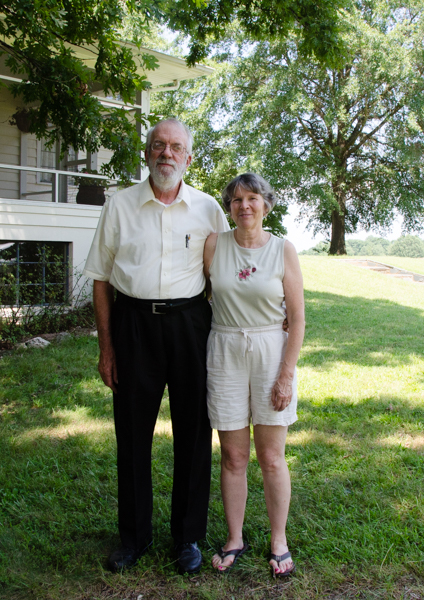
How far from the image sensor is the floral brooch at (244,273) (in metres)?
2.62

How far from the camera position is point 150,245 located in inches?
106

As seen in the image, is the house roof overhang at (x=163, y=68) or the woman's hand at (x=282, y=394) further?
the house roof overhang at (x=163, y=68)

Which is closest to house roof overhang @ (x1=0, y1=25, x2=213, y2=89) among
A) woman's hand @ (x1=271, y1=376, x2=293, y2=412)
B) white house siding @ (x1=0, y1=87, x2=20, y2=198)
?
white house siding @ (x1=0, y1=87, x2=20, y2=198)

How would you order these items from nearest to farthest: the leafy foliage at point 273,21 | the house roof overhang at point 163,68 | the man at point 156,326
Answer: the man at point 156,326
the leafy foliage at point 273,21
the house roof overhang at point 163,68

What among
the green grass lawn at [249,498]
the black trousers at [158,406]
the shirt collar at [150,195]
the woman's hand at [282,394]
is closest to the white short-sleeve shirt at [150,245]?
the shirt collar at [150,195]

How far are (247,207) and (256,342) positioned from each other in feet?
2.12

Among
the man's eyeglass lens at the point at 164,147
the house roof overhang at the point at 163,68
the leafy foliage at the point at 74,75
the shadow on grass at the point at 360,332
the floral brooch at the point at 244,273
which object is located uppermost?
the house roof overhang at the point at 163,68

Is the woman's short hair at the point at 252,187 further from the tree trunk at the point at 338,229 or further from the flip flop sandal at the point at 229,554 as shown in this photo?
the tree trunk at the point at 338,229

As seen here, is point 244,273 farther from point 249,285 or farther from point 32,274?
point 32,274

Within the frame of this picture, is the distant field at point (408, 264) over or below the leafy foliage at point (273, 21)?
below

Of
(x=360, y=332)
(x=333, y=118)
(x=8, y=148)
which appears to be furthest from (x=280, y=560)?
(x=333, y=118)

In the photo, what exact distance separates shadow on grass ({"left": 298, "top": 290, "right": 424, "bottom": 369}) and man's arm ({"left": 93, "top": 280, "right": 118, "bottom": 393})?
4.30 m

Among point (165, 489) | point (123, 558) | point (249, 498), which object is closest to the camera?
point (123, 558)

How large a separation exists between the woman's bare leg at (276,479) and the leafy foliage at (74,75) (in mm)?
3455
